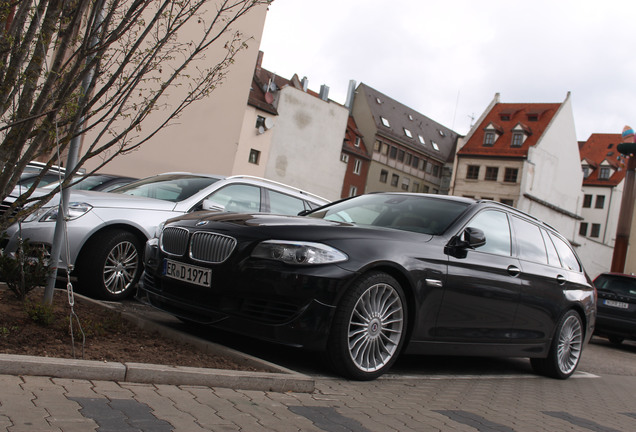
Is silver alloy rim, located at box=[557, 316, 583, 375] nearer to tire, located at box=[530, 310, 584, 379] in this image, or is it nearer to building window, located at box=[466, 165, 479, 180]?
tire, located at box=[530, 310, 584, 379]

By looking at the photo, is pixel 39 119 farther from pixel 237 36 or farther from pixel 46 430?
pixel 46 430

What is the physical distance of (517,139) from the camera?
63562 mm

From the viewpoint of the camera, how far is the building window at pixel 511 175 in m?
61.6

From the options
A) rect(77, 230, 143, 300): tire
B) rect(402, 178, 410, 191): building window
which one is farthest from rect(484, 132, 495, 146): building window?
rect(77, 230, 143, 300): tire

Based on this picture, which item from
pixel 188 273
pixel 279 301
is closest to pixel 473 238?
pixel 279 301

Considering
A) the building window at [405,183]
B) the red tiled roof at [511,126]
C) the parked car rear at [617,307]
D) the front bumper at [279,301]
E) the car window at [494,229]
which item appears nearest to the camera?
the front bumper at [279,301]

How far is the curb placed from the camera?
12.5 ft

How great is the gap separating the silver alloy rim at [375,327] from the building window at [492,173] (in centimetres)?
5983

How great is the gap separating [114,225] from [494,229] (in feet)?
12.5

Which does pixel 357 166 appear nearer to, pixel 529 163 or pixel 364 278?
pixel 529 163

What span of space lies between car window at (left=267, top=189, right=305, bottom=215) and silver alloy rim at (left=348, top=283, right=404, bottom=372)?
140 inches

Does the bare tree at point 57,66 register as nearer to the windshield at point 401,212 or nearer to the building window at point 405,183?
the windshield at point 401,212

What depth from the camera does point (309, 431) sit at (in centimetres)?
371

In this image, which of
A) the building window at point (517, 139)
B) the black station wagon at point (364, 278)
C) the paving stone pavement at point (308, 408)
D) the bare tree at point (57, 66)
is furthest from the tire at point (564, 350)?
the building window at point (517, 139)
